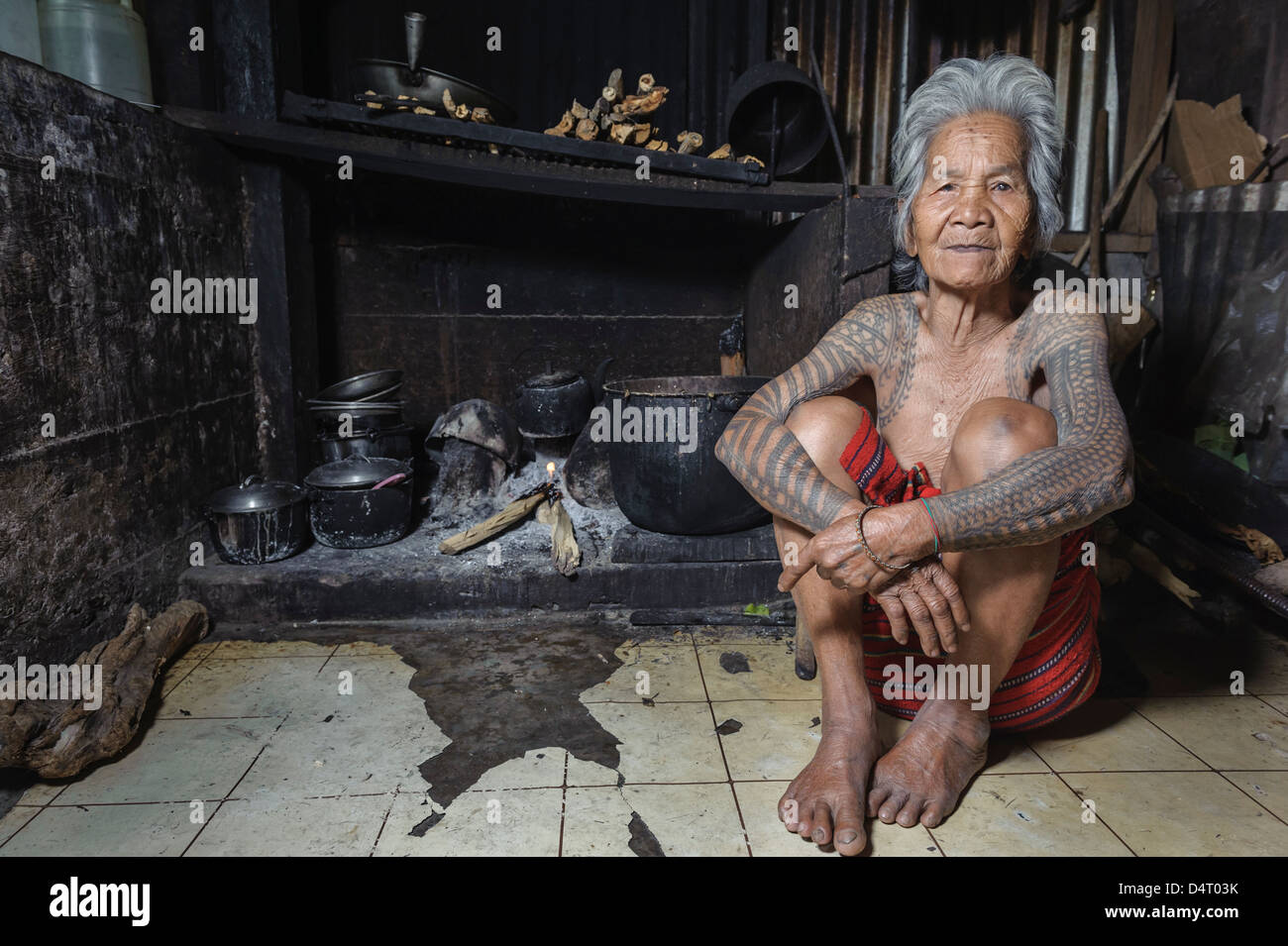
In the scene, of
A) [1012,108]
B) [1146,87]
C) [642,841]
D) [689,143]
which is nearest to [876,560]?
[642,841]

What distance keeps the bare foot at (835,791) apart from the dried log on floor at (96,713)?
1.98 meters

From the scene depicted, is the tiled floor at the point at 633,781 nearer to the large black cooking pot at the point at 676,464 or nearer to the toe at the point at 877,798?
the toe at the point at 877,798

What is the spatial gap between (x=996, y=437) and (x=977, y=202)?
633 mm

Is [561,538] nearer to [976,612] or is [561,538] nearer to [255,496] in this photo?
[255,496]

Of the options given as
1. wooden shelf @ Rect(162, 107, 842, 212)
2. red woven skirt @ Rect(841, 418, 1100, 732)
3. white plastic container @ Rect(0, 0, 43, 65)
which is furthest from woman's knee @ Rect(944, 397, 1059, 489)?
white plastic container @ Rect(0, 0, 43, 65)

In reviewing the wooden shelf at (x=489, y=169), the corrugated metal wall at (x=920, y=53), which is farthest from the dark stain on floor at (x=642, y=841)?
the corrugated metal wall at (x=920, y=53)

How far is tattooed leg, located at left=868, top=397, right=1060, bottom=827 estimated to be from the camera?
1.91 metres

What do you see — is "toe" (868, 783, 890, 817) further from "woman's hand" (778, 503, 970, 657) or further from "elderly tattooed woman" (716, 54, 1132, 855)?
"woman's hand" (778, 503, 970, 657)

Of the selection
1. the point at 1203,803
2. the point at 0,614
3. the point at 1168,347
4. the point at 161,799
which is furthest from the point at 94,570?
the point at 1168,347

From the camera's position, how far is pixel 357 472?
3.86 m

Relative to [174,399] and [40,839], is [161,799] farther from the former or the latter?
[174,399]

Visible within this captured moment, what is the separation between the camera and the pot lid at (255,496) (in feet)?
11.5

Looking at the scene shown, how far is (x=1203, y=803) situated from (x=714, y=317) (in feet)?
12.7

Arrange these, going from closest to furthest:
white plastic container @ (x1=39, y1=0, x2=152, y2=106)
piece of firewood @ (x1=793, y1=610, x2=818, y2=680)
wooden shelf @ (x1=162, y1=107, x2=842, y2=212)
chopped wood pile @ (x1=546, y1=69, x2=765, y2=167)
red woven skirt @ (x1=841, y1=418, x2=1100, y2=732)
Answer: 1. red woven skirt @ (x1=841, y1=418, x2=1100, y2=732)
2. piece of firewood @ (x1=793, y1=610, x2=818, y2=680)
3. white plastic container @ (x1=39, y1=0, x2=152, y2=106)
4. wooden shelf @ (x1=162, y1=107, x2=842, y2=212)
5. chopped wood pile @ (x1=546, y1=69, x2=765, y2=167)
